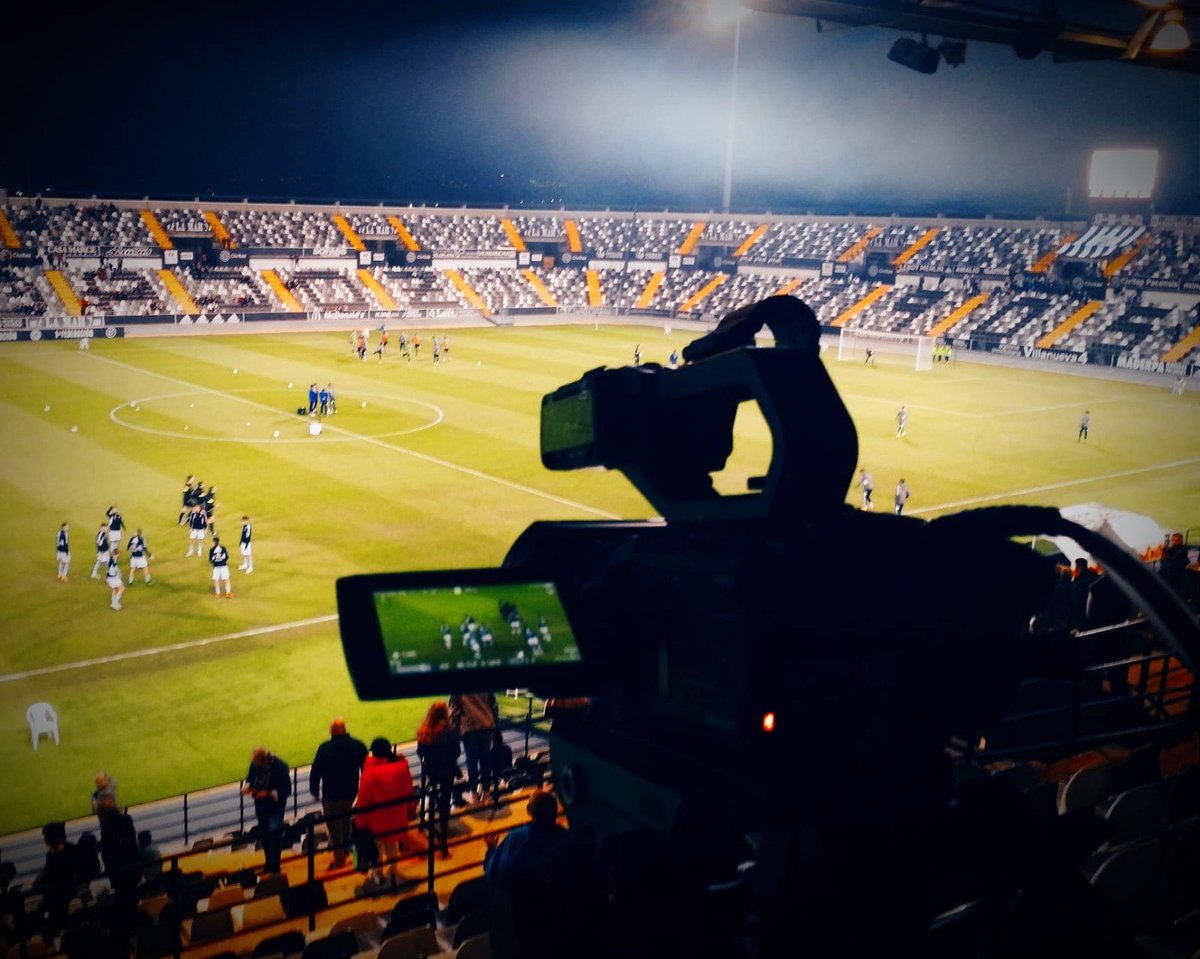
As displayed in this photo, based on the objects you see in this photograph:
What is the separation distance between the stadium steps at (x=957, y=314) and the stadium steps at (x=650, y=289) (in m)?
20.0

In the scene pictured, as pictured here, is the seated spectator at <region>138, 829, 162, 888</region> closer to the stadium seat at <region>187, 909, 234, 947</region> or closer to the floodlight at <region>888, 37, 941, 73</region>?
the stadium seat at <region>187, 909, 234, 947</region>

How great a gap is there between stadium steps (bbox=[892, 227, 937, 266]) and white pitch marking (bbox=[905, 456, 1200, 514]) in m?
38.8

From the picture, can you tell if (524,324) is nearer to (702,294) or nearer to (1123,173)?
(702,294)

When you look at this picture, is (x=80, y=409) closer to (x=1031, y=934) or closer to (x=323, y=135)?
(x=1031, y=934)

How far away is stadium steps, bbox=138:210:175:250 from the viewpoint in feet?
197

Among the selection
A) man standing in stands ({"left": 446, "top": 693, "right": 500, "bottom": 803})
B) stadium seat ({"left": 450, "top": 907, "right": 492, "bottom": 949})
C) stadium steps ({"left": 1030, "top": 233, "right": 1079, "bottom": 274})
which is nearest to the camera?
stadium seat ({"left": 450, "top": 907, "right": 492, "bottom": 949})

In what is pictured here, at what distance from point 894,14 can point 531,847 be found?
813cm

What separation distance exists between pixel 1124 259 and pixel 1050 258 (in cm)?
421

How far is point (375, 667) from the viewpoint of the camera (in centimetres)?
213

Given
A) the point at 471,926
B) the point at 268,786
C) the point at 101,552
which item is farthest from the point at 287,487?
the point at 471,926

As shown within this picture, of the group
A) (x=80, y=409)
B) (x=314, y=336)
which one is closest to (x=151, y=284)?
(x=314, y=336)

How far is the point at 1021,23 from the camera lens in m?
9.47

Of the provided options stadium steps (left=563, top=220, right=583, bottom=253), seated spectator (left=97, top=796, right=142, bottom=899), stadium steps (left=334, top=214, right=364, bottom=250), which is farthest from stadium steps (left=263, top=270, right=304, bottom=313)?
seated spectator (left=97, top=796, right=142, bottom=899)

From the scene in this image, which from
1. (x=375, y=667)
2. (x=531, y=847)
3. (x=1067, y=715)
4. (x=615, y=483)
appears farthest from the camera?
(x=615, y=483)
